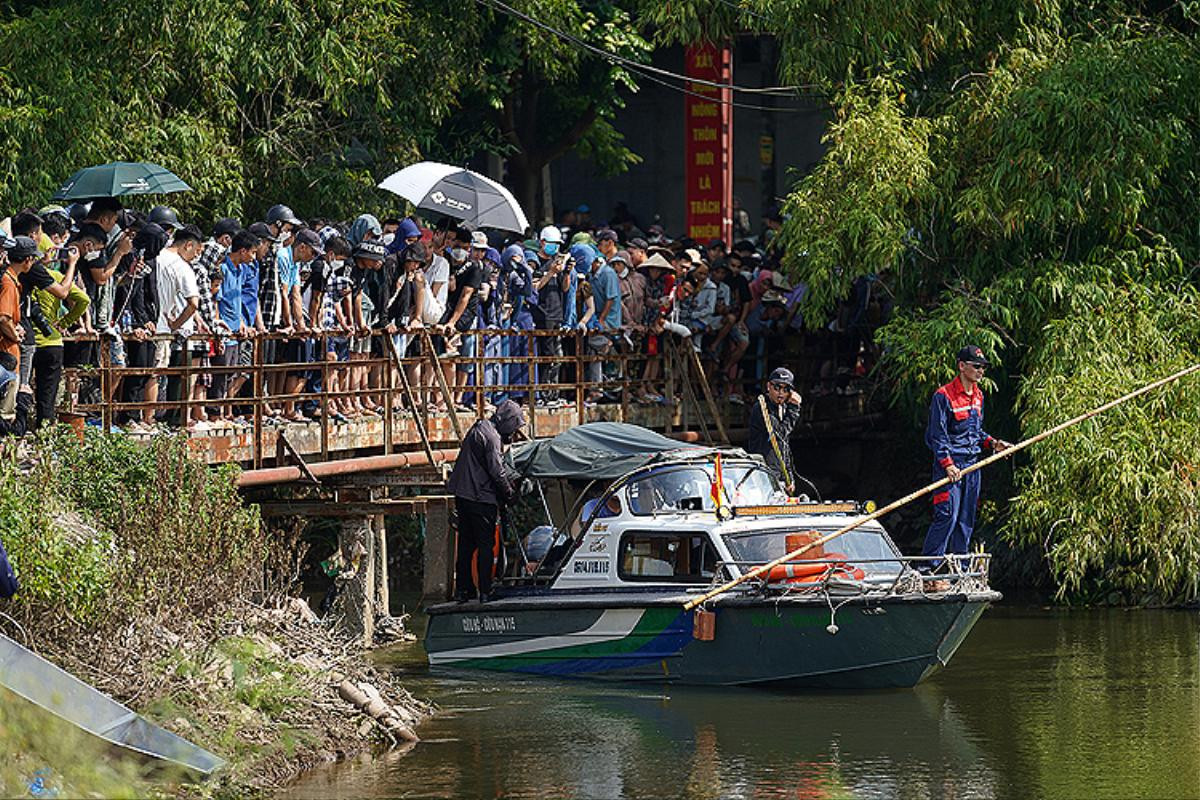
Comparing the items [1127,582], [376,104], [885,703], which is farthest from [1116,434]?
[376,104]

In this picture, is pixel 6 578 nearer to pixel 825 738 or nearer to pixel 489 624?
pixel 825 738

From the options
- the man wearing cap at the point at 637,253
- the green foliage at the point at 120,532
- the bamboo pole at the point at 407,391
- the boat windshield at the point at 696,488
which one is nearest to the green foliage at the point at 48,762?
the green foliage at the point at 120,532

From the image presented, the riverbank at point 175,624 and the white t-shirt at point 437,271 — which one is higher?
the white t-shirt at point 437,271

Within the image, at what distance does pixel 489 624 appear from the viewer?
742 inches

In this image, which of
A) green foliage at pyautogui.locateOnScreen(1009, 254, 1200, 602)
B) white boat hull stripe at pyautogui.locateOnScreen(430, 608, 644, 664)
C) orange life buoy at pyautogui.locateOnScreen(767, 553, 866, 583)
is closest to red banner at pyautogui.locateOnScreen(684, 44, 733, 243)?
green foliage at pyautogui.locateOnScreen(1009, 254, 1200, 602)

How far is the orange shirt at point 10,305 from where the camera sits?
1605 centimetres

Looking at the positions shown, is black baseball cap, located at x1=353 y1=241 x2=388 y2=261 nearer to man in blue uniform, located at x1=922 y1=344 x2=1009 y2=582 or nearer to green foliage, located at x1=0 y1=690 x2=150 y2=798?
man in blue uniform, located at x1=922 y1=344 x2=1009 y2=582

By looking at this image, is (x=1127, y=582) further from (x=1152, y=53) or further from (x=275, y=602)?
(x=275, y=602)

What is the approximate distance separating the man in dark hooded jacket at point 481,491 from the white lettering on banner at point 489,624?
187mm

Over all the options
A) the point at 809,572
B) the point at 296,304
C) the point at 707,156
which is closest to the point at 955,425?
the point at 809,572

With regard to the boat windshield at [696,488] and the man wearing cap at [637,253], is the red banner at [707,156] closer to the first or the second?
the man wearing cap at [637,253]

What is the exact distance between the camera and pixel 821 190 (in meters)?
23.5

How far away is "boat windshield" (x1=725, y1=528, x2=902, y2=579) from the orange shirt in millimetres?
5688

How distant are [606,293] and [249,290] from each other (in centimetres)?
561
